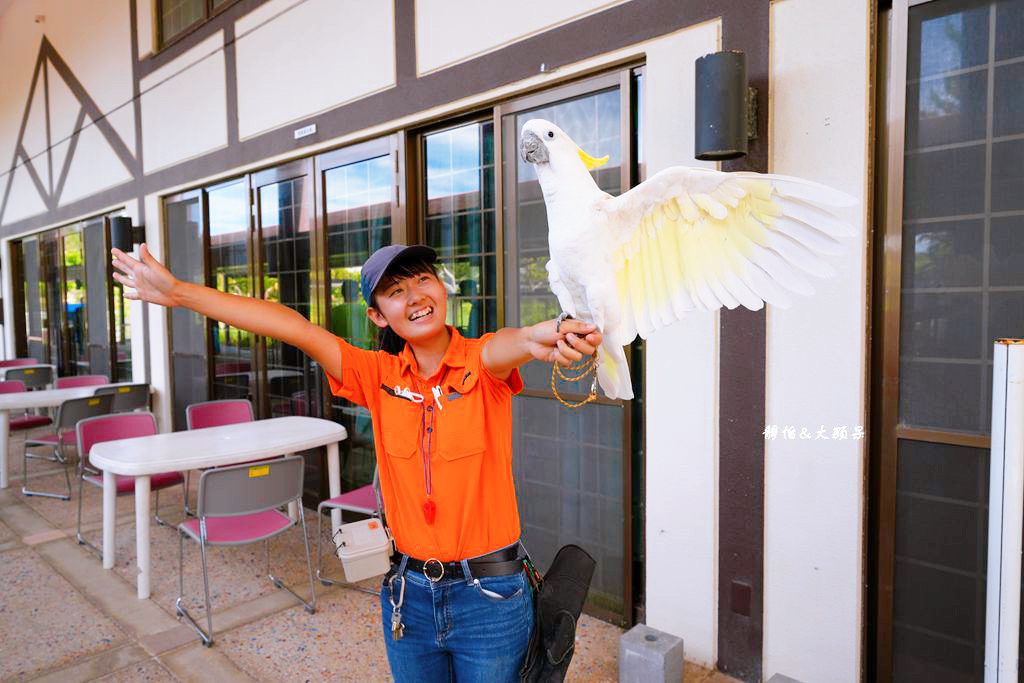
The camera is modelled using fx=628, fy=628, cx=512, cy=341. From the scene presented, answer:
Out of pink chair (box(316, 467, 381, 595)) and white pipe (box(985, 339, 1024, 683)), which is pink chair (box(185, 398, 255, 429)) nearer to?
pink chair (box(316, 467, 381, 595))

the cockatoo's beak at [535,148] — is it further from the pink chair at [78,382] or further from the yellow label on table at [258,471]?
the pink chair at [78,382]

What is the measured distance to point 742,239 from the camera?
125 cm

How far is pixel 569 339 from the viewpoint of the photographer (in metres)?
1.18

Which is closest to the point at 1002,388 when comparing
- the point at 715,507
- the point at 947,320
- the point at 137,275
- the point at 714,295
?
the point at 714,295

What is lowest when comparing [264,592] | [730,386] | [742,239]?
[264,592]

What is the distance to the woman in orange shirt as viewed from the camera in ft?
4.51

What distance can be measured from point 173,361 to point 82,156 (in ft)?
10.2

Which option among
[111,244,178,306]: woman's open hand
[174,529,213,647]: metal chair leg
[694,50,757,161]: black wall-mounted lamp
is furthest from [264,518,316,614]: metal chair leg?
[694,50,757,161]: black wall-mounted lamp

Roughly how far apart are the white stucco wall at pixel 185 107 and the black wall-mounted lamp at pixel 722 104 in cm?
433

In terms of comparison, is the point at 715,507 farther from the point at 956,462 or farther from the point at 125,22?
the point at 125,22

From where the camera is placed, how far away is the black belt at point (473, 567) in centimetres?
138

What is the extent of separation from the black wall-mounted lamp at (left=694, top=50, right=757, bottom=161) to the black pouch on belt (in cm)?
149

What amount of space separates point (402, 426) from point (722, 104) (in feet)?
5.15

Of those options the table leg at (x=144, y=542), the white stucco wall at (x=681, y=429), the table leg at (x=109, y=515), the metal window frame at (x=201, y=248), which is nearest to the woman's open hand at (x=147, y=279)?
the white stucco wall at (x=681, y=429)
